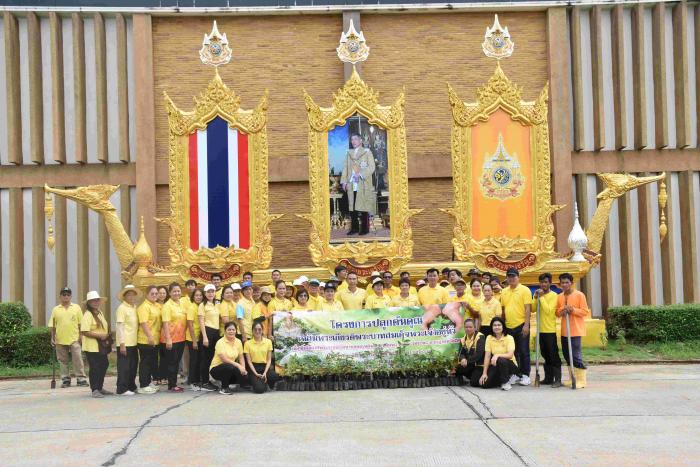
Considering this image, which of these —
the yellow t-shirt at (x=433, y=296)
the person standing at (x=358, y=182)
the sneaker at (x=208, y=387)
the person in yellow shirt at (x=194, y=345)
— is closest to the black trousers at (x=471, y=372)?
the yellow t-shirt at (x=433, y=296)

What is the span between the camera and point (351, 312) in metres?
13.6

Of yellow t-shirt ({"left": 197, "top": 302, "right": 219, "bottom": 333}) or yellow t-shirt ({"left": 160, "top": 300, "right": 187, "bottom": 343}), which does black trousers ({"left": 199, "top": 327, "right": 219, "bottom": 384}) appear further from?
yellow t-shirt ({"left": 160, "top": 300, "right": 187, "bottom": 343})

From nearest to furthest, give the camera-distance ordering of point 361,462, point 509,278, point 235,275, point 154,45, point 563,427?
point 361,462
point 563,427
point 509,278
point 235,275
point 154,45

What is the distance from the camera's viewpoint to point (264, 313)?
→ 565 inches

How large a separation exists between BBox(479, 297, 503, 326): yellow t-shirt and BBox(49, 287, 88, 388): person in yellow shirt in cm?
669

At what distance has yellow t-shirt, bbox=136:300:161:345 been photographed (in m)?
13.6

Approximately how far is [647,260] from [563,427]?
1474 centimetres

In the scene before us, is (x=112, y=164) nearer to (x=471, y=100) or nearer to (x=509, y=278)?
(x=471, y=100)

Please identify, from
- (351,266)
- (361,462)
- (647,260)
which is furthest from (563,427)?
(647,260)

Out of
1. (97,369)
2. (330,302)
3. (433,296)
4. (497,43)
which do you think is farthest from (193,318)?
(497,43)

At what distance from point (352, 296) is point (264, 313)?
159cm

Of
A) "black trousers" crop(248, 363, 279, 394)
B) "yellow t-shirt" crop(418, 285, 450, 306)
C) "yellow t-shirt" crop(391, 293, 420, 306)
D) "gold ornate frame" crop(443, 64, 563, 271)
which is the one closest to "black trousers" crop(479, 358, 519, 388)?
"yellow t-shirt" crop(391, 293, 420, 306)

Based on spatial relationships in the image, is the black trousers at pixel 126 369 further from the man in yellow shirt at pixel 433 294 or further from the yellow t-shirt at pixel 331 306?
the man in yellow shirt at pixel 433 294

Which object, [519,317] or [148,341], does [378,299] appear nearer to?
[519,317]
